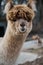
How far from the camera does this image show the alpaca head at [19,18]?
206 centimetres

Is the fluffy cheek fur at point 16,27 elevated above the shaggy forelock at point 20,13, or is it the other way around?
the shaggy forelock at point 20,13

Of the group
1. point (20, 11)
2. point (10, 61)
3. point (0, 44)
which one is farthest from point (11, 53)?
point (20, 11)

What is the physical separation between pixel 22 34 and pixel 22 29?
139mm

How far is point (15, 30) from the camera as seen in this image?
212cm

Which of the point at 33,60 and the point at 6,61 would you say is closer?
the point at 6,61

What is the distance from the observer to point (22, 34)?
216cm

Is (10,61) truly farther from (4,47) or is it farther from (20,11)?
(20,11)

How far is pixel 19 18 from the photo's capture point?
2100mm

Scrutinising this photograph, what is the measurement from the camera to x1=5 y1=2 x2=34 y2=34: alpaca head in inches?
81.0

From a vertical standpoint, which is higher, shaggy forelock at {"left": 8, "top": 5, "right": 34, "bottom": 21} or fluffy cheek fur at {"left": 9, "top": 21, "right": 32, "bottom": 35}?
shaggy forelock at {"left": 8, "top": 5, "right": 34, "bottom": 21}

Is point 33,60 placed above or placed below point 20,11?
below

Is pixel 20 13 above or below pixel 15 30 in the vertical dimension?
above

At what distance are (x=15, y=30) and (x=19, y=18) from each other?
0.09 metres

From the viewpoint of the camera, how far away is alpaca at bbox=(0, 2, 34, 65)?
6.86 feet
